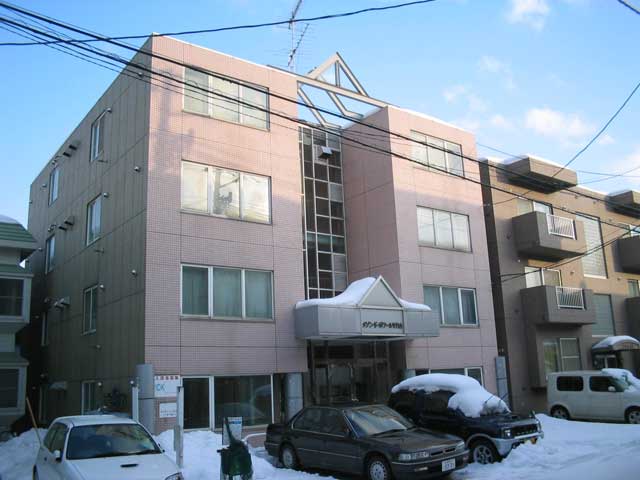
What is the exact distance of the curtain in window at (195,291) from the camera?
15875 mm

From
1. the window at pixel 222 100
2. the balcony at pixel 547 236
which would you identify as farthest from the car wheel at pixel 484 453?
the balcony at pixel 547 236

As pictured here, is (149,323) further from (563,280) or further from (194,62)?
(563,280)

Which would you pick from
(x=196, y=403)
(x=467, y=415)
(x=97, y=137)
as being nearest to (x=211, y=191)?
(x=196, y=403)

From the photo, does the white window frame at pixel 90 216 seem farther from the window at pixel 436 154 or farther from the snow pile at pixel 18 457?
the window at pixel 436 154

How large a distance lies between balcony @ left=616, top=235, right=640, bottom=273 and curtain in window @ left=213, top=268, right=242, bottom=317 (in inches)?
853

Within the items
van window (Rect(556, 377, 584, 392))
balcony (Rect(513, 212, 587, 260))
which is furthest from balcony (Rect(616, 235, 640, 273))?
van window (Rect(556, 377, 584, 392))

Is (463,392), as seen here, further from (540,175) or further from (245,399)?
(540,175)

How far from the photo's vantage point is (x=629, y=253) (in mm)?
30078

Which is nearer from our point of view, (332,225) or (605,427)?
(605,427)

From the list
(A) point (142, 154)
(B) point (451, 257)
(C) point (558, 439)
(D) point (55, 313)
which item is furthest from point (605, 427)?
(D) point (55, 313)

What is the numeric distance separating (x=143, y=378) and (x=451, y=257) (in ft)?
38.5

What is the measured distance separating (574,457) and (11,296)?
1916 centimetres

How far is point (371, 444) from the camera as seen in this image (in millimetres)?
11180

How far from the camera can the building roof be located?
22938 mm
